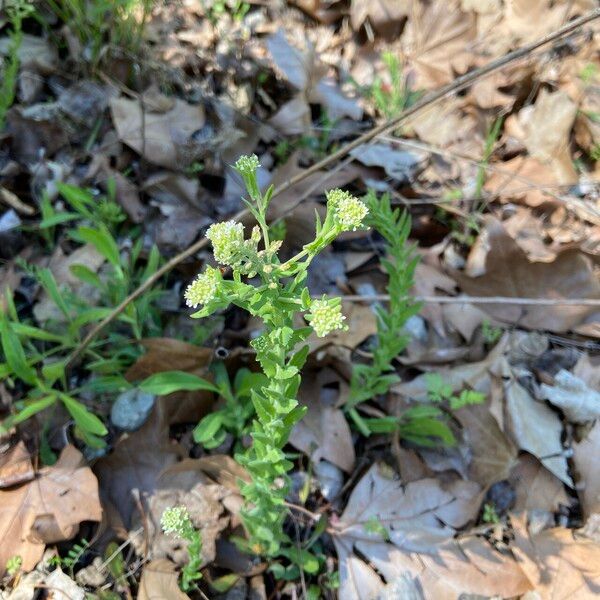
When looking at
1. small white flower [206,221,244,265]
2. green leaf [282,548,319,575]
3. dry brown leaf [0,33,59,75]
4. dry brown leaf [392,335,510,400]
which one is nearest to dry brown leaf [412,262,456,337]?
dry brown leaf [392,335,510,400]

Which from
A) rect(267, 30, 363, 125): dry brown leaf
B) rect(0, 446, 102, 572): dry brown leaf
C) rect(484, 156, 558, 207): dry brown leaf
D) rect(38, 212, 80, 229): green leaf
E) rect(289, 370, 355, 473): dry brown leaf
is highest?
rect(267, 30, 363, 125): dry brown leaf

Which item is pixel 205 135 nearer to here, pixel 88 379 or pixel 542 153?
pixel 88 379

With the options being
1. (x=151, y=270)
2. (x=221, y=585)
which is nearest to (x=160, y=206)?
(x=151, y=270)

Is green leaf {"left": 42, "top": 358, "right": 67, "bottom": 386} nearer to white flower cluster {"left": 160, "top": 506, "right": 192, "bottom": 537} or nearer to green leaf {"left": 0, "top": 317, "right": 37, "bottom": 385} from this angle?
green leaf {"left": 0, "top": 317, "right": 37, "bottom": 385}

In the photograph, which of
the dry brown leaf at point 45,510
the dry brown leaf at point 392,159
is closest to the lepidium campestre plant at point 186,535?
the dry brown leaf at point 45,510

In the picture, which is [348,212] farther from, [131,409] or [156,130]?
[156,130]

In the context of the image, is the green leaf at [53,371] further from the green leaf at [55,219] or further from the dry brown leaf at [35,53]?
the dry brown leaf at [35,53]
